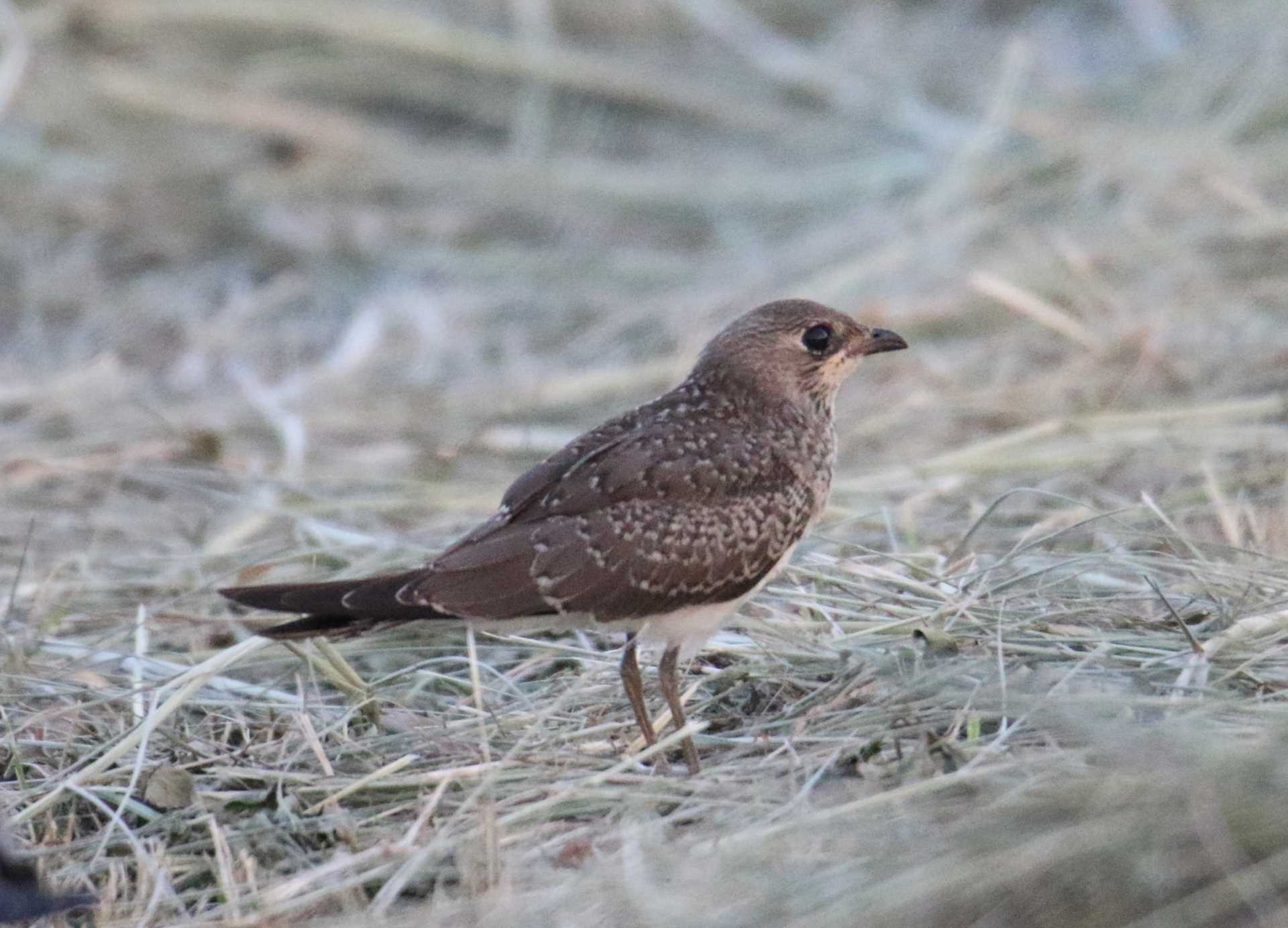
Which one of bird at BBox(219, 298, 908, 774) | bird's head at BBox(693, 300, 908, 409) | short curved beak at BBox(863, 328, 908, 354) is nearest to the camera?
bird at BBox(219, 298, 908, 774)

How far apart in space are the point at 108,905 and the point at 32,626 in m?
1.56

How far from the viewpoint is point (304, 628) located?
12.9ft

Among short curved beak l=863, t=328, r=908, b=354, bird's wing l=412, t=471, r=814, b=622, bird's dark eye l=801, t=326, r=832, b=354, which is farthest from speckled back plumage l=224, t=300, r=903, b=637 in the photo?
short curved beak l=863, t=328, r=908, b=354

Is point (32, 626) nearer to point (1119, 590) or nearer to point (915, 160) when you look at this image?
point (1119, 590)

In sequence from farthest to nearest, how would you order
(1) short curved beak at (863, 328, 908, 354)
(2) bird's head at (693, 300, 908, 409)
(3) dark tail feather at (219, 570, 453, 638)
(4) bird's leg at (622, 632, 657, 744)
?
1. (1) short curved beak at (863, 328, 908, 354)
2. (2) bird's head at (693, 300, 908, 409)
3. (4) bird's leg at (622, 632, 657, 744)
4. (3) dark tail feather at (219, 570, 453, 638)

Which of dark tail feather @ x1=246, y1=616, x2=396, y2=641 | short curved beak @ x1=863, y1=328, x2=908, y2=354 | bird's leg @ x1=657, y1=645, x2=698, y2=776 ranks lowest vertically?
bird's leg @ x1=657, y1=645, x2=698, y2=776

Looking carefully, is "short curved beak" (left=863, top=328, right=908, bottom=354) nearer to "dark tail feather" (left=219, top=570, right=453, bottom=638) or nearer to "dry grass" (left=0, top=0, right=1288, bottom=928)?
"dry grass" (left=0, top=0, right=1288, bottom=928)

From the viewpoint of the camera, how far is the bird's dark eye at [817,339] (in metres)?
4.60

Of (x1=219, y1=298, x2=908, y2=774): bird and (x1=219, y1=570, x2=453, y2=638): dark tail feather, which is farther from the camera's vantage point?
(x1=219, y1=298, x2=908, y2=774): bird

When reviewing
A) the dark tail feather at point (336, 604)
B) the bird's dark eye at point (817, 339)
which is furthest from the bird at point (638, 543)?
the bird's dark eye at point (817, 339)

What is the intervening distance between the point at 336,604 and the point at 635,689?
2.40 ft

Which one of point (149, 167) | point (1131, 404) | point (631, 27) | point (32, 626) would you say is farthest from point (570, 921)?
point (631, 27)

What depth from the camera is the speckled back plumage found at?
3990 mm

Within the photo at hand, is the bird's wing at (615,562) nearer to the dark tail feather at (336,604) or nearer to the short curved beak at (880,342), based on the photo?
the dark tail feather at (336,604)
